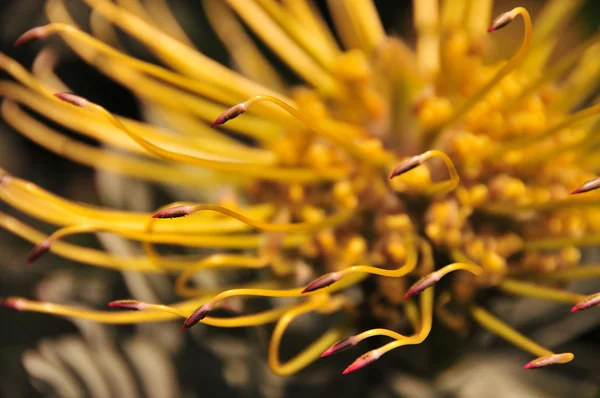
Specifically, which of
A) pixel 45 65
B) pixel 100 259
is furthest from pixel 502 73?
pixel 45 65

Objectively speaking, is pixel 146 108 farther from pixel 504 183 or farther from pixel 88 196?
pixel 504 183

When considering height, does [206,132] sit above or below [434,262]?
above

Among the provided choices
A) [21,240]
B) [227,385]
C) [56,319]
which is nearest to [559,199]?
[227,385]

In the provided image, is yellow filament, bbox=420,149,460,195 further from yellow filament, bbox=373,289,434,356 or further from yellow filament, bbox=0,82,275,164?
yellow filament, bbox=0,82,275,164

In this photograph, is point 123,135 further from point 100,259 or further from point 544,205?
point 544,205

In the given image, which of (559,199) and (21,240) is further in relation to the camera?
(21,240)

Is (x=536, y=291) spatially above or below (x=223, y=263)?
below
